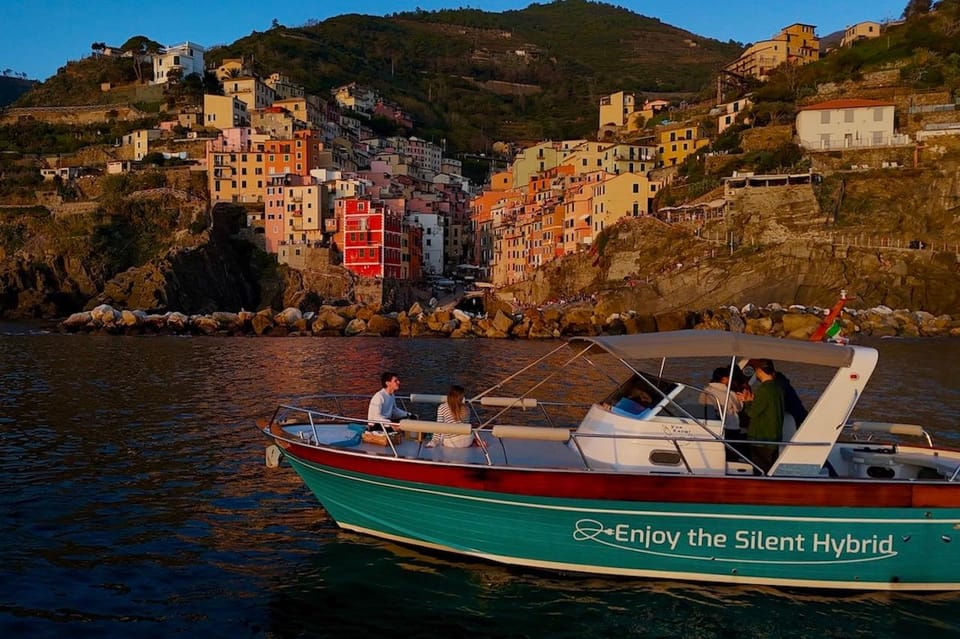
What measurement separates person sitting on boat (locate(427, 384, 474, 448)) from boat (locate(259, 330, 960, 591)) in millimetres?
126

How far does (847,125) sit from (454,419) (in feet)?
220

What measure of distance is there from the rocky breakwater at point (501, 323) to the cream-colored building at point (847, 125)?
65.4 feet

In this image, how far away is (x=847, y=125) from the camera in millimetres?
65250

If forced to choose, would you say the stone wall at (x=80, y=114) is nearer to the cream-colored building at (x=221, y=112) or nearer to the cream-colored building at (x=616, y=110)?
the cream-colored building at (x=221, y=112)

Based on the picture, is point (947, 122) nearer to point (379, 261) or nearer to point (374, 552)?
point (379, 261)

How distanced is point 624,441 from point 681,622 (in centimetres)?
201

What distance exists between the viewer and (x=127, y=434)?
642 inches

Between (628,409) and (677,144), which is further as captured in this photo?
(677,144)

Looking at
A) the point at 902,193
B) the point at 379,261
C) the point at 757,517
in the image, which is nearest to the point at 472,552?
the point at 757,517

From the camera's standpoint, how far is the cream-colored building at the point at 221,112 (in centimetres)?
9338

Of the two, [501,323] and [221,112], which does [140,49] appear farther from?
[501,323]

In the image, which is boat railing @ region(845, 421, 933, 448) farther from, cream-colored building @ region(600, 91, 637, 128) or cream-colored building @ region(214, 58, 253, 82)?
cream-colored building @ region(214, 58, 253, 82)

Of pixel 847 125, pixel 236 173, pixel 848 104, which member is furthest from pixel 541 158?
pixel 847 125

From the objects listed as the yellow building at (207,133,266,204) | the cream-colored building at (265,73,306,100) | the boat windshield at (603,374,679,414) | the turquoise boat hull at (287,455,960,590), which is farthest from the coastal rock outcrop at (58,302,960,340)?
the cream-colored building at (265,73,306,100)
